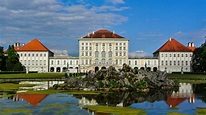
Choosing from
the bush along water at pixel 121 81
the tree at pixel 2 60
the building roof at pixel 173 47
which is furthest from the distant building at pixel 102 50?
the bush along water at pixel 121 81

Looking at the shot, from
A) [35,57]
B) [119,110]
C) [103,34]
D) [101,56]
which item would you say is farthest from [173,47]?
[119,110]

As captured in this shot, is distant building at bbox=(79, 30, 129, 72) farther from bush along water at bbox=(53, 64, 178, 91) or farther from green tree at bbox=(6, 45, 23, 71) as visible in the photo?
bush along water at bbox=(53, 64, 178, 91)

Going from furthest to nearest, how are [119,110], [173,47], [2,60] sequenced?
[173,47], [2,60], [119,110]

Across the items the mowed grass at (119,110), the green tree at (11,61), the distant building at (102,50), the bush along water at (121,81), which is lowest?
the mowed grass at (119,110)

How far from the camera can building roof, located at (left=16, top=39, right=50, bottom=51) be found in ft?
290

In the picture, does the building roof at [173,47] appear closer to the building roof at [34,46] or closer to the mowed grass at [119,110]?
the building roof at [34,46]

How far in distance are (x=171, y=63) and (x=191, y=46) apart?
48.8ft

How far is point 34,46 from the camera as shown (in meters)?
89.5

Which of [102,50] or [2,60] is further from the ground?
[102,50]

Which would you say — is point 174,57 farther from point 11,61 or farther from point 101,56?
point 11,61

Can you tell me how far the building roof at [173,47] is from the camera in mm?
88625

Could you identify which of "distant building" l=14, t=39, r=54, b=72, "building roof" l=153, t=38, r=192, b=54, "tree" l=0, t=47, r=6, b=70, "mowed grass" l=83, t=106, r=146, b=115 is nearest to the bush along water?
"mowed grass" l=83, t=106, r=146, b=115

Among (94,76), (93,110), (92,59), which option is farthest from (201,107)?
(92,59)

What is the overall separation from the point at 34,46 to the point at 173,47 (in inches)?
1487
